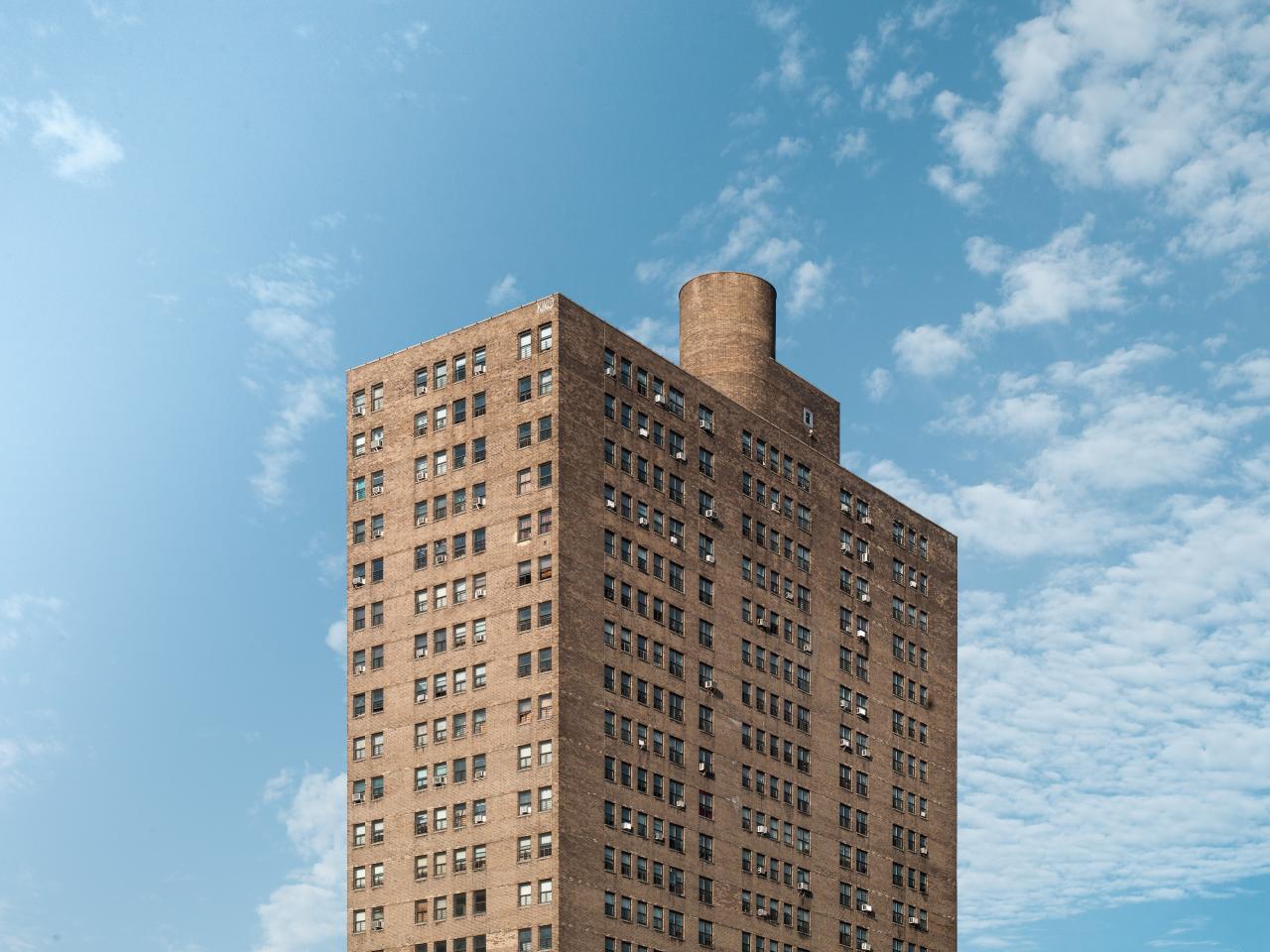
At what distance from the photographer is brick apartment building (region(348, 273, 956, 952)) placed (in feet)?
399

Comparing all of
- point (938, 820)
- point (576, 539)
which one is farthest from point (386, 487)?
point (938, 820)

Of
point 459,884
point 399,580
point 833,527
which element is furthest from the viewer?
point 833,527

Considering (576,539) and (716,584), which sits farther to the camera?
(716,584)

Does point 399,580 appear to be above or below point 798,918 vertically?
above

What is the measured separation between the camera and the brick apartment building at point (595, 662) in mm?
121688

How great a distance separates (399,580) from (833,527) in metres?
35.2

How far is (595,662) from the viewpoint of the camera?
123500 millimetres

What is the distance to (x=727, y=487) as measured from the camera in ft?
454

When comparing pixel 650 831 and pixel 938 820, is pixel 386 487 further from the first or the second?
pixel 938 820

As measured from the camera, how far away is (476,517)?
12744cm

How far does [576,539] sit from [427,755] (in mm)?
16275

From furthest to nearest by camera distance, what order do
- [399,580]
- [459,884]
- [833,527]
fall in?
1. [833,527]
2. [399,580]
3. [459,884]

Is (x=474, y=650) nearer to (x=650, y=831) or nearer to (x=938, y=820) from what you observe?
(x=650, y=831)

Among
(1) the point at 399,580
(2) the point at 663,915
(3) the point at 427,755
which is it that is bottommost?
(2) the point at 663,915
